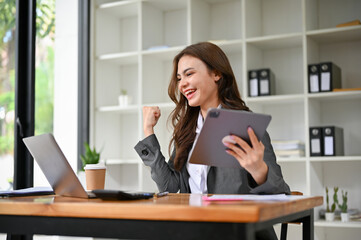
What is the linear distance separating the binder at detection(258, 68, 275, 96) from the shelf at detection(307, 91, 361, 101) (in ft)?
1.00

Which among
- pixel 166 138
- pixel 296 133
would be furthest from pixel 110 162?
pixel 296 133

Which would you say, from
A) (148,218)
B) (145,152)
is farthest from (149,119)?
(148,218)

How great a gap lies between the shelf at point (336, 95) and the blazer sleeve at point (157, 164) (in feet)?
5.20

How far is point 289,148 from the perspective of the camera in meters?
3.59

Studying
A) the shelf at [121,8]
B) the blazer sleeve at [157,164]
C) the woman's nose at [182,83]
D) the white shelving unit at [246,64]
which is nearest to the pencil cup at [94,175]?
the blazer sleeve at [157,164]

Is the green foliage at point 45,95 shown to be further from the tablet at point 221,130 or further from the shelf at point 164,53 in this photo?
the tablet at point 221,130

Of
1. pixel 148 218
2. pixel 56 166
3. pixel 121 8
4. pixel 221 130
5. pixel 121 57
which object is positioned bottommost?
pixel 148 218

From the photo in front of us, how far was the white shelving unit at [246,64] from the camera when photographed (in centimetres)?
364

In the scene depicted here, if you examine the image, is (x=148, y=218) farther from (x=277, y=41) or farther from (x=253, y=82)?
(x=277, y=41)

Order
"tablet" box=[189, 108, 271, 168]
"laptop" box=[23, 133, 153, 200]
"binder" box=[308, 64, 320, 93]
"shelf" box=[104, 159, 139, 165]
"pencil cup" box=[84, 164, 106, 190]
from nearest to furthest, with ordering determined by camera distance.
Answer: "tablet" box=[189, 108, 271, 168]
"laptop" box=[23, 133, 153, 200]
"pencil cup" box=[84, 164, 106, 190]
"binder" box=[308, 64, 320, 93]
"shelf" box=[104, 159, 139, 165]

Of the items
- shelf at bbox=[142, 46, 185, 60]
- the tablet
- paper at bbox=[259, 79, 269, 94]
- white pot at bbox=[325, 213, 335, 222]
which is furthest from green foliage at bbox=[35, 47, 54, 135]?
the tablet

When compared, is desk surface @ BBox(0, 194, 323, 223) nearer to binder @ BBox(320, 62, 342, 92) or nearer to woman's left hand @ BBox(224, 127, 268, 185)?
woman's left hand @ BBox(224, 127, 268, 185)

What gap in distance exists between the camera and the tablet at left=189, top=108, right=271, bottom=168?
4.57 feet

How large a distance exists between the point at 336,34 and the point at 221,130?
2.37 meters
